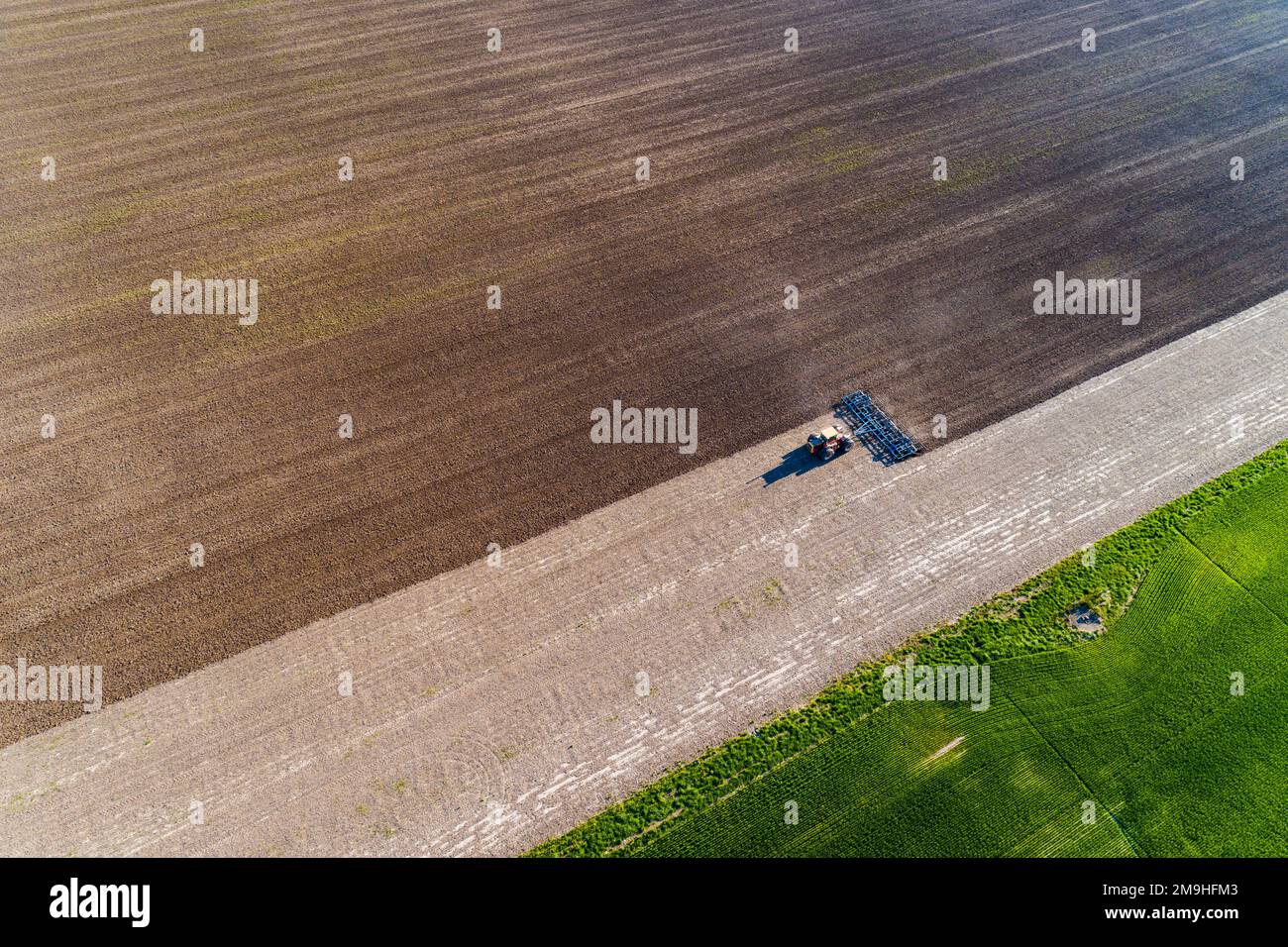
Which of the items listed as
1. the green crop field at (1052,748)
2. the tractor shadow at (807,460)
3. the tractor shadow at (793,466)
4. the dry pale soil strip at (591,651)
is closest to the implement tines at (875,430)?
the tractor shadow at (807,460)

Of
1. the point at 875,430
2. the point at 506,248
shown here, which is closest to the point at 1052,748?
the point at 875,430

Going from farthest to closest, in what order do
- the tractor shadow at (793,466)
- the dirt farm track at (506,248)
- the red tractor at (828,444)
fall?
the red tractor at (828,444)
the tractor shadow at (793,466)
the dirt farm track at (506,248)

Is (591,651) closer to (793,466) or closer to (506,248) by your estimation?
(793,466)

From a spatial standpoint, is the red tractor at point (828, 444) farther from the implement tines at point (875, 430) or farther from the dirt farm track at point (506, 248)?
the dirt farm track at point (506, 248)

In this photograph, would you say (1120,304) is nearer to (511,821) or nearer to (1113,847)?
(1113,847)

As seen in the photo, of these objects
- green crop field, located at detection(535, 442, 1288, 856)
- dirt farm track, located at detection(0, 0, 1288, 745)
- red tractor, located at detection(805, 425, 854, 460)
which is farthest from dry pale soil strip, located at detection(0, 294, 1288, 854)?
dirt farm track, located at detection(0, 0, 1288, 745)
